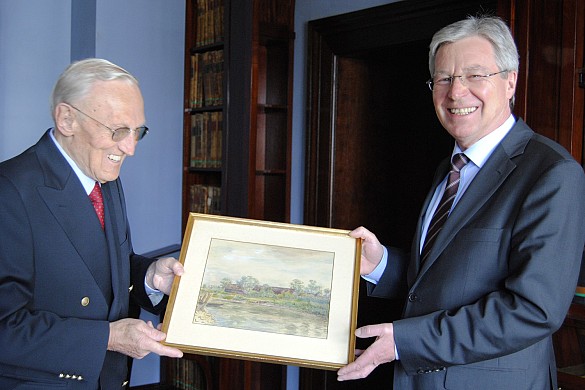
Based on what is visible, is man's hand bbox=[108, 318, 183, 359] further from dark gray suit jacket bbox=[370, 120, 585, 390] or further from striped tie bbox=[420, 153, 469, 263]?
striped tie bbox=[420, 153, 469, 263]

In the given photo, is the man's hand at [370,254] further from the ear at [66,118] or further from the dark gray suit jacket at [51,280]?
the ear at [66,118]

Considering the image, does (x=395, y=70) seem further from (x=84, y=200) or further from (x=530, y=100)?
(x=84, y=200)

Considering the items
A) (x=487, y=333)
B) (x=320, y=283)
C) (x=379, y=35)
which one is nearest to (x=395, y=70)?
(x=379, y=35)

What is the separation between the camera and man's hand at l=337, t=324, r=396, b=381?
6.77 feet

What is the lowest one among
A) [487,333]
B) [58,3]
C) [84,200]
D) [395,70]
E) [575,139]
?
[487,333]

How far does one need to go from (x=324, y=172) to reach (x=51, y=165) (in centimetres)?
280

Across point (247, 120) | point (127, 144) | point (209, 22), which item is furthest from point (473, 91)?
point (209, 22)

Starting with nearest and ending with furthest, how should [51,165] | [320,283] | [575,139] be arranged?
[51,165] < [320,283] < [575,139]

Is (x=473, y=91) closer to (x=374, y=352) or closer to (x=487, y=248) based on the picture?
(x=487, y=248)

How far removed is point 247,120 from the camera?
460 cm

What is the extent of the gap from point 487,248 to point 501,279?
10 centimetres

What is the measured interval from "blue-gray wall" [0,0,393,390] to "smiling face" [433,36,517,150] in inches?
104

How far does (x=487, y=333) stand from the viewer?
198 centimetres

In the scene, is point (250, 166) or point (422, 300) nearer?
point (422, 300)
